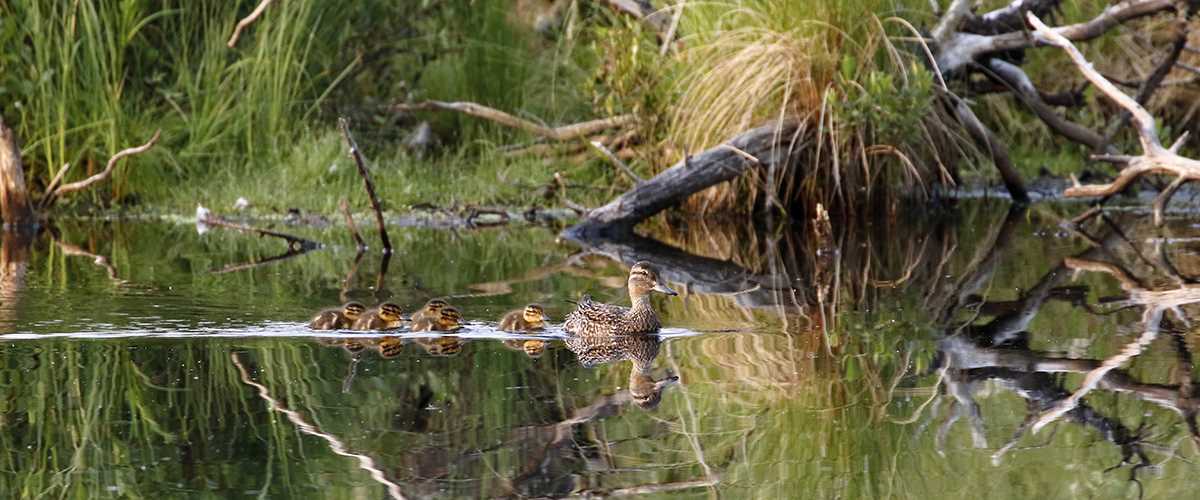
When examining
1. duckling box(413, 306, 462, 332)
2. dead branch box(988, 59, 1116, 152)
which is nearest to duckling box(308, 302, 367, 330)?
duckling box(413, 306, 462, 332)

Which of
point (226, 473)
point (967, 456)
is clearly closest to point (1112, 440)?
point (967, 456)

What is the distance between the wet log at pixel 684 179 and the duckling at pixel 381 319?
4764 mm

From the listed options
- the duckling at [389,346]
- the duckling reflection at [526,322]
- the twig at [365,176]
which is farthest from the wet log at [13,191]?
the duckling reflection at [526,322]

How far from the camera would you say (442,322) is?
846 cm

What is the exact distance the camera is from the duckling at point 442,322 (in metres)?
8.43

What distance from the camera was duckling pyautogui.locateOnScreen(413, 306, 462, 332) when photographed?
332 inches

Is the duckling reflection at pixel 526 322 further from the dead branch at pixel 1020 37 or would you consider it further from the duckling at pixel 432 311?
the dead branch at pixel 1020 37

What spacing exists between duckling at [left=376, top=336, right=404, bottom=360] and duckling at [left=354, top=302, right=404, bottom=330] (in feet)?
0.37

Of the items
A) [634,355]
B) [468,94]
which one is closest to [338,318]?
[634,355]

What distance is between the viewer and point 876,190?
14.0 metres

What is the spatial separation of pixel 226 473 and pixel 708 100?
870cm

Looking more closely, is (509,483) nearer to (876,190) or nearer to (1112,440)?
(1112,440)

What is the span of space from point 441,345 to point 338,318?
2.49 feet

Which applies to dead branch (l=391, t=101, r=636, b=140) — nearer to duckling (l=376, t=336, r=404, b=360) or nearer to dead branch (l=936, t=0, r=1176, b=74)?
dead branch (l=936, t=0, r=1176, b=74)
